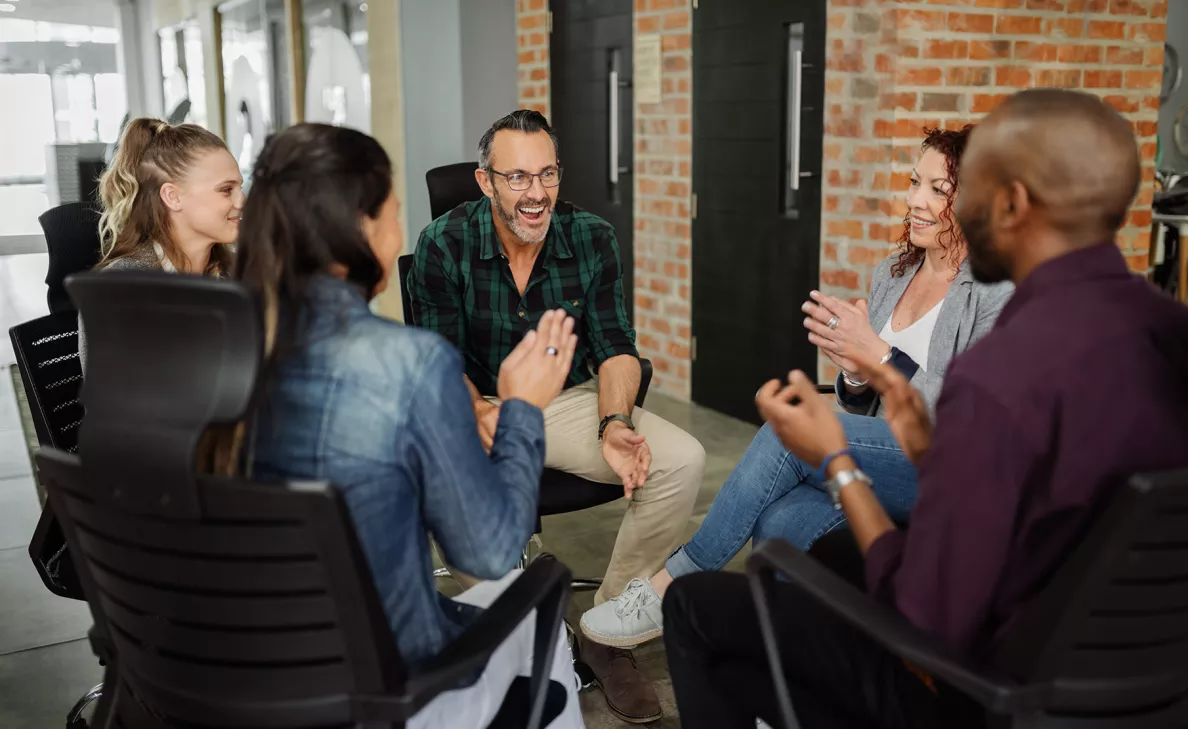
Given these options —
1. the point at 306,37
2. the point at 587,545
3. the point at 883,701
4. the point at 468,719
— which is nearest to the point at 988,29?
the point at 587,545

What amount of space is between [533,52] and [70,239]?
3.03 meters

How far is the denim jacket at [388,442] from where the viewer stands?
1.21 metres

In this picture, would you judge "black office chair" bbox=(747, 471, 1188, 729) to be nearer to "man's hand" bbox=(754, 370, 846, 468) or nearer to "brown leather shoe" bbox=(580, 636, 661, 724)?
"man's hand" bbox=(754, 370, 846, 468)

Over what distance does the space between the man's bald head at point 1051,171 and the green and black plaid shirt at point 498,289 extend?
1.35m

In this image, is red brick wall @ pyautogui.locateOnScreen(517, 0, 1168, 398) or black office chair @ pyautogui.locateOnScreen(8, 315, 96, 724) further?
red brick wall @ pyautogui.locateOnScreen(517, 0, 1168, 398)

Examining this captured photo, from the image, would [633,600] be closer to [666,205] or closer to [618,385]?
[618,385]

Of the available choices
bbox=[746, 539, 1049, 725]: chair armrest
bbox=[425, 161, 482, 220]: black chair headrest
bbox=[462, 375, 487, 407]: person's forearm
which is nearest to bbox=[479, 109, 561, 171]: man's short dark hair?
bbox=[425, 161, 482, 220]: black chair headrest

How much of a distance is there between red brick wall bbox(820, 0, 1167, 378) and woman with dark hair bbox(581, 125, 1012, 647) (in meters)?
1.23

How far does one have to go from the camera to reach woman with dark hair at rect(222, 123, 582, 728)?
1209 millimetres

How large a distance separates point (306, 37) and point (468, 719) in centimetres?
706

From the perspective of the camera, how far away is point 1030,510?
3.86 feet

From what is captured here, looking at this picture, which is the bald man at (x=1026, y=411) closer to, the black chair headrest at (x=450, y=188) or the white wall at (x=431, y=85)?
the black chair headrest at (x=450, y=188)

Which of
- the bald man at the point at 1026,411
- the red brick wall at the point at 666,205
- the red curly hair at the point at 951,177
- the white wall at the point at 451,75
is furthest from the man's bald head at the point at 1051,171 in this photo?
the white wall at the point at 451,75

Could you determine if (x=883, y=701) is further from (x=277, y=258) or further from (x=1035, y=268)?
(x=277, y=258)
